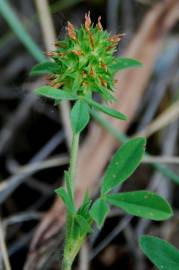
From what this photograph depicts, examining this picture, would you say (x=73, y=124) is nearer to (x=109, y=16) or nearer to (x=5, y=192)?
(x=5, y=192)

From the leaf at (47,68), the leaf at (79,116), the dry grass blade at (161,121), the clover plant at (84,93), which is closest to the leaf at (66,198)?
the clover plant at (84,93)

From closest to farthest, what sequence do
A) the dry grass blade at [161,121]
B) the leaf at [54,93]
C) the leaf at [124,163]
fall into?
the leaf at [54,93] < the leaf at [124,163] < the dry grass blade at [161,121]

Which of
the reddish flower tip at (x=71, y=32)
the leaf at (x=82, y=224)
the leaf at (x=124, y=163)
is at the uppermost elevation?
the reddish flower tip at (x=71, y=32)

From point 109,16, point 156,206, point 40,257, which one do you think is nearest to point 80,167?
point 40,257

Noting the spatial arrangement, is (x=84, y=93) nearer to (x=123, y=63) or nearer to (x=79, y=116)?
(x=79, y=116)

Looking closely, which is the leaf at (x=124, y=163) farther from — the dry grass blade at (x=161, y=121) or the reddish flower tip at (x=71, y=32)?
the dry grass blade at (x=161, y=121)

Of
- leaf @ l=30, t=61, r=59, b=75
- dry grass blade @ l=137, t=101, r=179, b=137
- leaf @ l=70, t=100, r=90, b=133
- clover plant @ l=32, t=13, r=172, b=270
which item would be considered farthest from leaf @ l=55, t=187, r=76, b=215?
dry grass blade @ l=137, t=101, r=179, b=137
